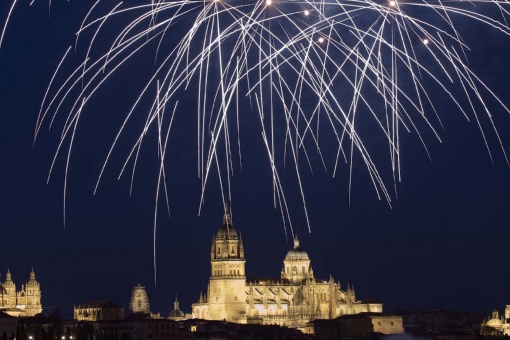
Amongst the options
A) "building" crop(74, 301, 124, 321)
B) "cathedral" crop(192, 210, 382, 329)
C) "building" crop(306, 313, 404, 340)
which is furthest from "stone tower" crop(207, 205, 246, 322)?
"building" crop(74, 301, 124, 321)

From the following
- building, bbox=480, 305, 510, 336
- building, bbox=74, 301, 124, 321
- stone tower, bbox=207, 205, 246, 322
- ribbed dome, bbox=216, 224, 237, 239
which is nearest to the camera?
building, bbox=480, 305, 510, 336

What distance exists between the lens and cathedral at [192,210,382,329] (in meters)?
112

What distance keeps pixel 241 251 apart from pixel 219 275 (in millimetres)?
3316

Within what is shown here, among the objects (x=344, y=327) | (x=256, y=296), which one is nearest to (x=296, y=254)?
(x=256, y=296)

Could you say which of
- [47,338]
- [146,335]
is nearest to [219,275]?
[146,335]

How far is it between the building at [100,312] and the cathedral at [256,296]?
36.3 feet

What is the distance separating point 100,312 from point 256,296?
18282 millimetres

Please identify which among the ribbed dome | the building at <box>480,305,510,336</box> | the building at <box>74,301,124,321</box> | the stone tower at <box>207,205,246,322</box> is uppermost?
the ribbed dome

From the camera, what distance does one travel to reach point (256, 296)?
115188mm

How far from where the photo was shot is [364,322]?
4008 inches

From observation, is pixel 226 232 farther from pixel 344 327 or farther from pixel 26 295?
pixel 26 295

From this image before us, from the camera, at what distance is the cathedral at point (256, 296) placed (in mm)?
111688

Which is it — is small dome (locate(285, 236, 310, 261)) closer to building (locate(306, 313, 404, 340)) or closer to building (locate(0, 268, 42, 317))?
building (locate(306, 313, 404, 340))

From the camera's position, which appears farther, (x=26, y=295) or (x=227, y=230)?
(x=26, y=295)
